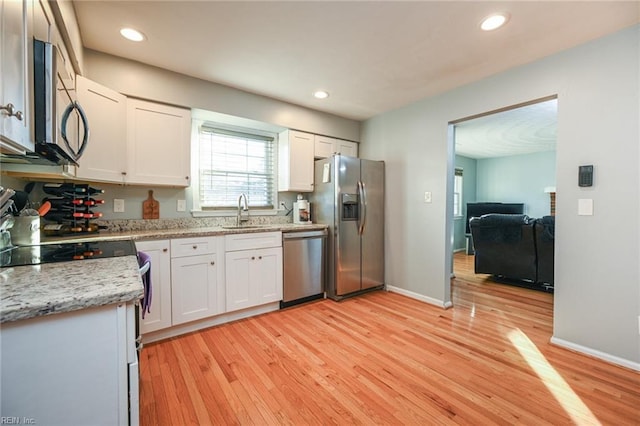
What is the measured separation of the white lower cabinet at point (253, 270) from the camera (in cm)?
263

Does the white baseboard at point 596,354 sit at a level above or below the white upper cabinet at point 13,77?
below

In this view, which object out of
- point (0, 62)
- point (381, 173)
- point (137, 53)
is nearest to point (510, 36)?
point (381, 173)

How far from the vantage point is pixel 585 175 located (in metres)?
2.04

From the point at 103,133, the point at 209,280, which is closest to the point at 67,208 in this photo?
the point at 103,133

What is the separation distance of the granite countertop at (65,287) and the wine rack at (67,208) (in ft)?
4.09

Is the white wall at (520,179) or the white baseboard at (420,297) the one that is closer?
the white baseboard at (420,297)

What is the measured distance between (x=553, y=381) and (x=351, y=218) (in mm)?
2195

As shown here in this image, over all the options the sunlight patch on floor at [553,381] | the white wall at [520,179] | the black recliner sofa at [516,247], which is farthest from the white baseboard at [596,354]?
the white wall at [520,179]

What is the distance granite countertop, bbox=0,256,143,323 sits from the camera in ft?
2.19

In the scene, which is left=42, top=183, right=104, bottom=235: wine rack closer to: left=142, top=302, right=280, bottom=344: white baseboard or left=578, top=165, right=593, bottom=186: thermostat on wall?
left=142, top=302, right=280, bottom=344: white baseboard

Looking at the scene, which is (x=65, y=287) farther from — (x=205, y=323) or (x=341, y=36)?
(x=341, y=36)

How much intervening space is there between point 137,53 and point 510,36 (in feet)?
9.44

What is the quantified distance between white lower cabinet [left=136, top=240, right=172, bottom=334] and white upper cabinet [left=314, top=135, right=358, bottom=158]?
2123mm

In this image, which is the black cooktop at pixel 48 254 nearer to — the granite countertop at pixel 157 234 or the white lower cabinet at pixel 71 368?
the granite countertop at pixel 157 234
